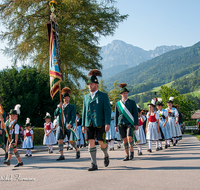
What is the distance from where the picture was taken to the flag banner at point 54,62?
8.41 metres

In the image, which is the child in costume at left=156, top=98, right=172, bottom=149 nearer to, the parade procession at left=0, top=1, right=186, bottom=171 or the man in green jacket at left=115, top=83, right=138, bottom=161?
the parade procession at left=0, top=1, right=186, bottom=171

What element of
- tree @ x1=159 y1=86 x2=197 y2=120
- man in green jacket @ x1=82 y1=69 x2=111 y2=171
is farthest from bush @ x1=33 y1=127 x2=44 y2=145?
tree @ x1=159 y1=86 x2=197 y2=120

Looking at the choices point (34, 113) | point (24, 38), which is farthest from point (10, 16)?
point (34, 113)

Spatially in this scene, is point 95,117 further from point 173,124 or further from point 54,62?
point 173,124

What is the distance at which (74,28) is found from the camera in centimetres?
2503

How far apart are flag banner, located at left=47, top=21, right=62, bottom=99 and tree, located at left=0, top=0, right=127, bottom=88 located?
13.9 metres

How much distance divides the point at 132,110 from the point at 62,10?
1792 cm

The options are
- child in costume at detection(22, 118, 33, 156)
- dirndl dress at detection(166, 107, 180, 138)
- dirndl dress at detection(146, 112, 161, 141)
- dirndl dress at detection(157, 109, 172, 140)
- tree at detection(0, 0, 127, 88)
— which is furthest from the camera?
tree at detection(0, 0, 127, 88)

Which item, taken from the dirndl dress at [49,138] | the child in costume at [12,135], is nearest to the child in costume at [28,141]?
the dirndl dress at [49,138]

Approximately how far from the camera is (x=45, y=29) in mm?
22406

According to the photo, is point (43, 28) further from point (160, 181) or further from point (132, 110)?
point (160, 181)

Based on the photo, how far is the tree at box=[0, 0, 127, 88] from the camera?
22.5 metres

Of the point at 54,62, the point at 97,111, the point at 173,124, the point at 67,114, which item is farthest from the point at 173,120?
the point at 97,111

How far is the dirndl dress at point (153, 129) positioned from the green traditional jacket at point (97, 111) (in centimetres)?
477
